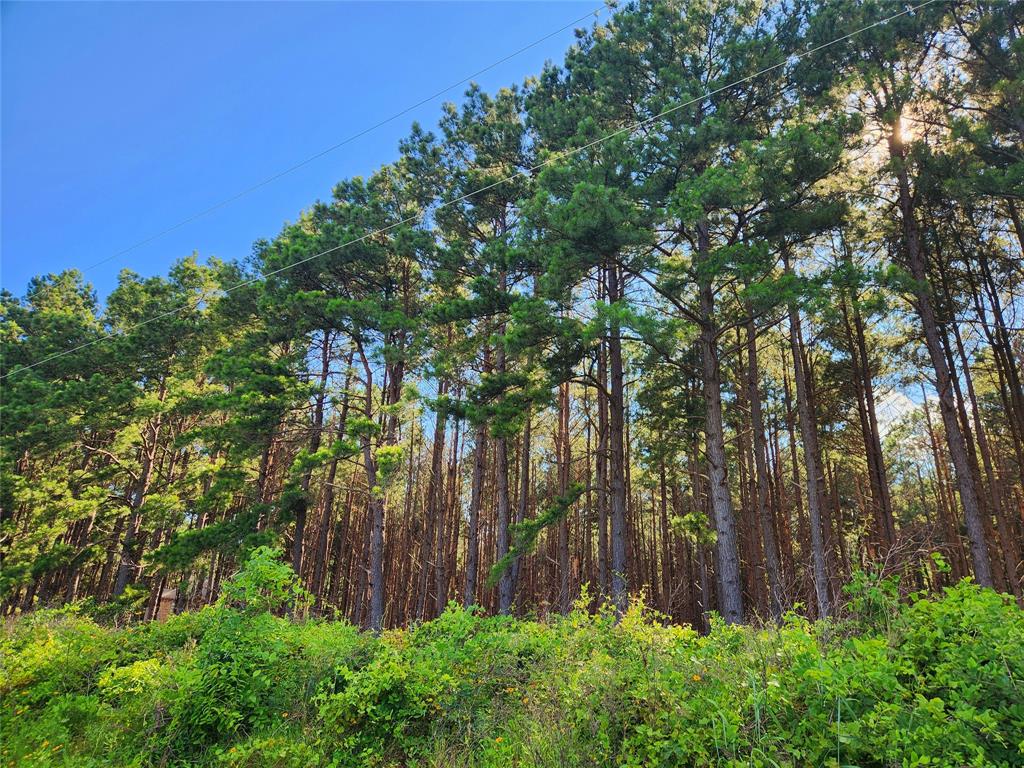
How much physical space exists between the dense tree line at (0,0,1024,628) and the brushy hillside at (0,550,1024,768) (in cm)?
144

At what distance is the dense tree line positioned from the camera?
8.60 metres

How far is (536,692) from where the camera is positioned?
436 cm

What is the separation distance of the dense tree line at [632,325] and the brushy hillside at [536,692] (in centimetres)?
144

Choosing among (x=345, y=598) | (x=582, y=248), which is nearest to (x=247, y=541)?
(x=582, y=248)

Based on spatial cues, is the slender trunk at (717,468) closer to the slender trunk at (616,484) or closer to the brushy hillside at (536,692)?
the slender trunk at (616,484)

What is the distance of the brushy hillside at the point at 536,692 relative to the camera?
2494 millimetres

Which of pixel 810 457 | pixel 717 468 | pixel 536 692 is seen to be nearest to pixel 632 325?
→ pixel 717 468

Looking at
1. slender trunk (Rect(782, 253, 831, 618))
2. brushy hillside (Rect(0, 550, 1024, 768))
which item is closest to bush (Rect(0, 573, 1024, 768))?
brushy hillside (Rect(0, 550, 1024, 768))

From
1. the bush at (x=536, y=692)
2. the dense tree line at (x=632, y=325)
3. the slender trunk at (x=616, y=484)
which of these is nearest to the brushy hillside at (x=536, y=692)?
the bush at (x=536, y=692)

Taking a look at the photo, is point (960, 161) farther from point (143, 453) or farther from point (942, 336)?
point (143, 453)

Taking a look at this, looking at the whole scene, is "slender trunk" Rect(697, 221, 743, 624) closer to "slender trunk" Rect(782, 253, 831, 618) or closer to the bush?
"slender trunk" Rect(782, 253, 831, 618)

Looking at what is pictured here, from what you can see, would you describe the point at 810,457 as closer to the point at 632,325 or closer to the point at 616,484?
the point at 616,484

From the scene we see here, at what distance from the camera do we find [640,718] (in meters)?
3.37

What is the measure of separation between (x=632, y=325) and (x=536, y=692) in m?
5.24
